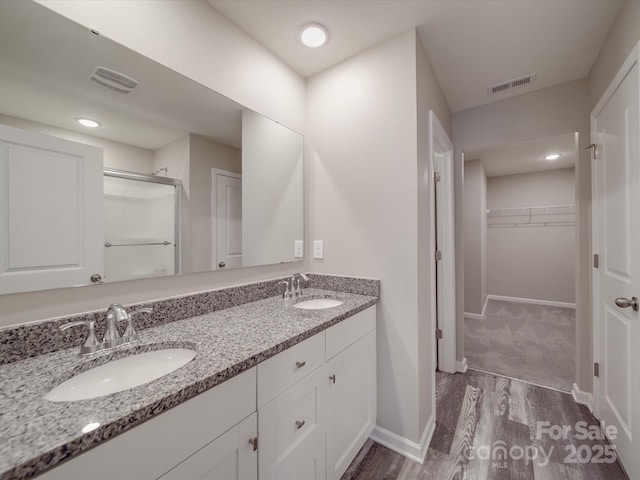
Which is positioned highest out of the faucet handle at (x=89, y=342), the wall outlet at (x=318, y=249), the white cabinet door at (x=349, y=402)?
the wall outlet at (x=318, y=249)

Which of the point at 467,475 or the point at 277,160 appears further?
the point at 277,160

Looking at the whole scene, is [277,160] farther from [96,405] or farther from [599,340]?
[599,340]

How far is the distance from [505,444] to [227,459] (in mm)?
1702

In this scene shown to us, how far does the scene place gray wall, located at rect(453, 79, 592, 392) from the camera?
189 centimetres

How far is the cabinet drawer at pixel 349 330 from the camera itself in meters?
1.19

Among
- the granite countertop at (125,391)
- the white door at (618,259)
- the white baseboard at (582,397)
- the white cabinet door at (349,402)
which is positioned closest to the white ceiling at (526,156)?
the white door at (618,259)

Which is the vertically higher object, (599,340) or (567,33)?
(567,33)

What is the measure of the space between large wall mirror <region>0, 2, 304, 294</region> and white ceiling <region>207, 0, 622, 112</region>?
51cm

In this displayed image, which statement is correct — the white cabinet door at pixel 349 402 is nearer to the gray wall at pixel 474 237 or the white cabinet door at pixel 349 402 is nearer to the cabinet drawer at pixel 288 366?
the cabinet drawer at pixel 288 366

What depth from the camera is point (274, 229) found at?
5.60ft

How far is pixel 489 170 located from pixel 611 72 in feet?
10.5

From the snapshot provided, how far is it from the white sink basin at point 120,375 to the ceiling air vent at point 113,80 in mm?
1023

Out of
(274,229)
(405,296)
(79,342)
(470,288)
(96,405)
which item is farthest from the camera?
(470,288)

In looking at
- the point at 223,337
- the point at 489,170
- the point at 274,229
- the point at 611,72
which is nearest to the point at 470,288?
the point at 489,170
